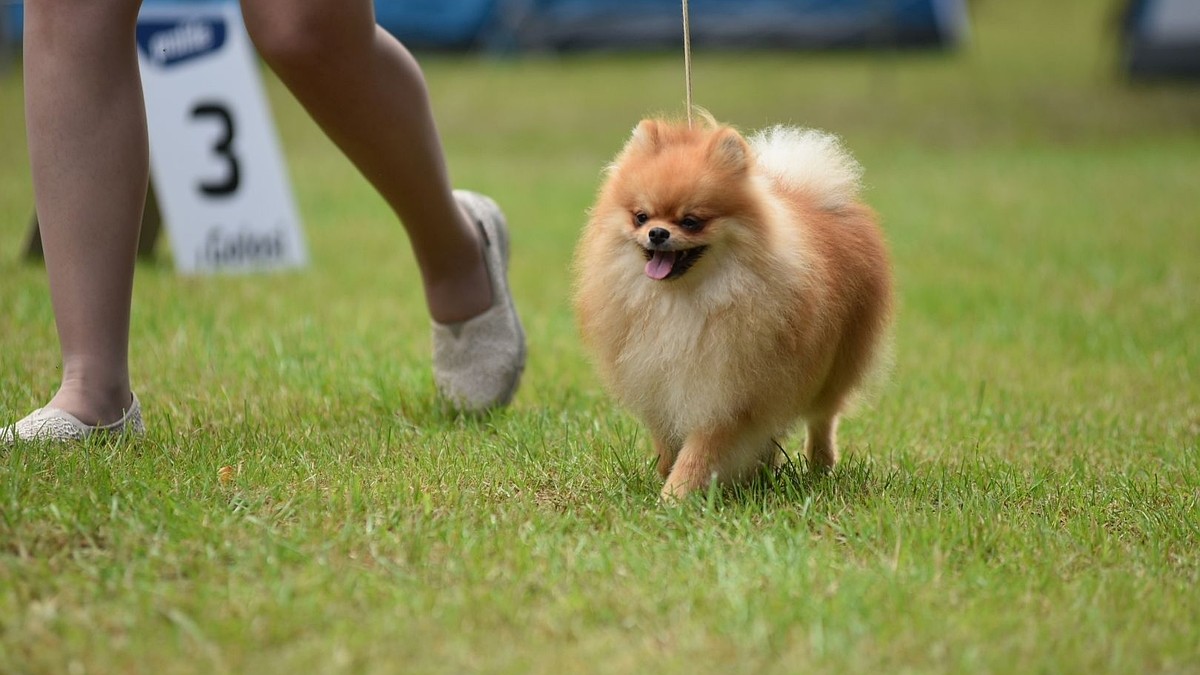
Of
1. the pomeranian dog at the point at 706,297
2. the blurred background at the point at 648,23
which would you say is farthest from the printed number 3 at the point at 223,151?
the blurred background at the point at 648,23

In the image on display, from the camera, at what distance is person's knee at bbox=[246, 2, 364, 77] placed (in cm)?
248

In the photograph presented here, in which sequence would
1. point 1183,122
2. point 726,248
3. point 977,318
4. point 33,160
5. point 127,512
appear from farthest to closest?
point 1183,122 < point 977,318 < point 33,160 < point 726,248 < point 127,512

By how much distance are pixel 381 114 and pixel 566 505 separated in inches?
36.6

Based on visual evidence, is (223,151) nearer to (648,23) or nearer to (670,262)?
(670,262)

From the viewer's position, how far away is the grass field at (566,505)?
1771mm

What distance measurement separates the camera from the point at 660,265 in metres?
2.29

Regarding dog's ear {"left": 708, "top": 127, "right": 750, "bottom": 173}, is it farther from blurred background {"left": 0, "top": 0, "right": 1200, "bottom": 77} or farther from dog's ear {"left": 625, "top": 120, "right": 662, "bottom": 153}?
blurred background {"left": 0, "top": 0, "right": 1200, "bottom": 77}

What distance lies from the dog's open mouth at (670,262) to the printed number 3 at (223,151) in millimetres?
3094

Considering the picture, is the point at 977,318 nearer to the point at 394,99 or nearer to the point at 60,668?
the point at 394,99

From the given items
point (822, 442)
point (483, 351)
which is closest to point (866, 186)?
point (822, 442)

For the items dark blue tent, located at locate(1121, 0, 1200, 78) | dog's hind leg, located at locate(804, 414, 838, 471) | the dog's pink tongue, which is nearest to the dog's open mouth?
the dog's pink tongue

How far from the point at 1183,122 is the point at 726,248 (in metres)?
9.58

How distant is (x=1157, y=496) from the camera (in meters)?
2.59

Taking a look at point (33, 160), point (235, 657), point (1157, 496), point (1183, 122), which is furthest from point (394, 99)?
point (1183, 122)
